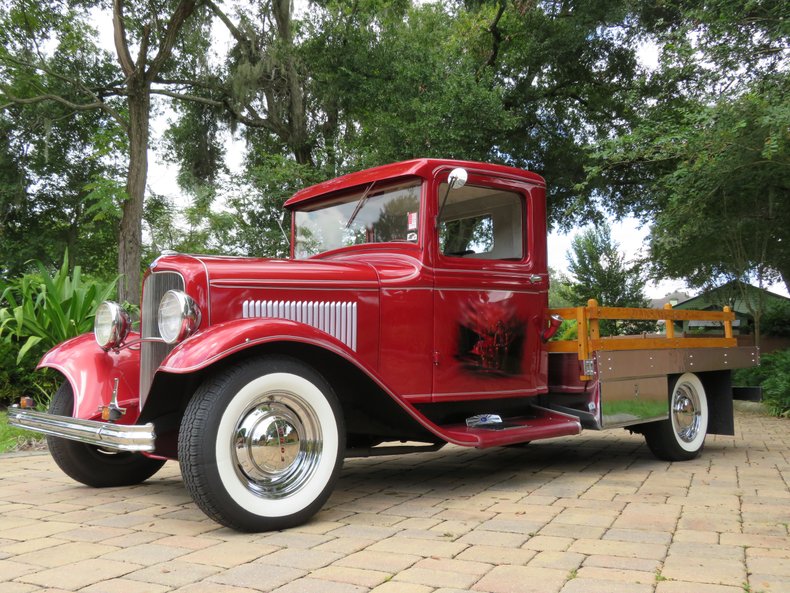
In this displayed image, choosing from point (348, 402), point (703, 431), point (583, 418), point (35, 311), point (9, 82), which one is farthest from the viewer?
point (9, 82)

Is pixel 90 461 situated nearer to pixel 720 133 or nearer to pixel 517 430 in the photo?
pixel 517 430

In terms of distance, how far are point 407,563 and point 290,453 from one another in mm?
937

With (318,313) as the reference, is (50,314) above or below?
above

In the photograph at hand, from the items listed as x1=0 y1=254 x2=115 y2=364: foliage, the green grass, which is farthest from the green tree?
the green grass

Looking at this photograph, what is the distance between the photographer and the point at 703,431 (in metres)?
5.69

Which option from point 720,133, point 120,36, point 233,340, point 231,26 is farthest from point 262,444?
point 231,26

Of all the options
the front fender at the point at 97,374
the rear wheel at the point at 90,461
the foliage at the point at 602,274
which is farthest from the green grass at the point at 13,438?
the foliage at the point at 602,274

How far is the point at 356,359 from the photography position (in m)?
3.52

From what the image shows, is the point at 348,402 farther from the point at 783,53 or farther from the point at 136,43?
the point at 136,43

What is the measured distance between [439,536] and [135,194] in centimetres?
1140

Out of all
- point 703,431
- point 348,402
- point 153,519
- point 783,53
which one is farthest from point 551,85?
point 153,519

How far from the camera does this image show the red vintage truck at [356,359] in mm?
3227

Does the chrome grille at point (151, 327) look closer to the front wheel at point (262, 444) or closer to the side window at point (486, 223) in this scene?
the front wheel at point (262, 444)

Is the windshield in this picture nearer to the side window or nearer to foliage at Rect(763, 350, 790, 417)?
the side window
